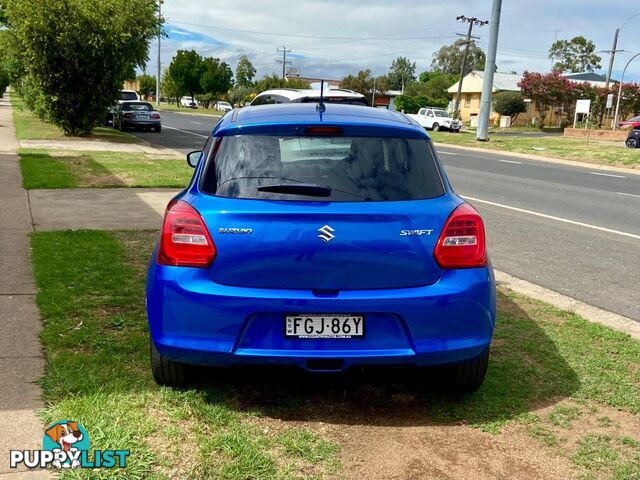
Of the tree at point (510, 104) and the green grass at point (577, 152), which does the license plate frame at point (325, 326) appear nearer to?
the green grass at point (577, 152)

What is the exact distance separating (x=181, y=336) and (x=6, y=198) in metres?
7.84

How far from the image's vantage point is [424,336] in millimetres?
3473

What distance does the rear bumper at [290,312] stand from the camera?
133 inches

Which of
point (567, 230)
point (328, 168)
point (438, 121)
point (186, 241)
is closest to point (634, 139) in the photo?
point (438, 121)

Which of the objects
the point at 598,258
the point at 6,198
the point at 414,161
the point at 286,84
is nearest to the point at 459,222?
the point at 414,161

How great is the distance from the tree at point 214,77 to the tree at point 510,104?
144 ft

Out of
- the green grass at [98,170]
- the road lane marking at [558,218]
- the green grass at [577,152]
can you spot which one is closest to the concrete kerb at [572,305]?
the road lane marking at [558,218]

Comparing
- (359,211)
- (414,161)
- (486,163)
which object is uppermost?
(414,161)

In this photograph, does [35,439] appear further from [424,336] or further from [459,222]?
[459,222]

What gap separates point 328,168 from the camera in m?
3.66

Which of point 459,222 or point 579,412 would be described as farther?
point 579,412

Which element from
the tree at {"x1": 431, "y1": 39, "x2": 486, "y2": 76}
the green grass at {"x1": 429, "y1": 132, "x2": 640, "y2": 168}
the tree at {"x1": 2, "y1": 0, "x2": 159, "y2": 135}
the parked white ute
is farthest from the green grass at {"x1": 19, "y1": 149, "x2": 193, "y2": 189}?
the tree at {"x1": 431, "y1": 39, "x2": 486, "y2": 76}

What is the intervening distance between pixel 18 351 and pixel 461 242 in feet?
9.41

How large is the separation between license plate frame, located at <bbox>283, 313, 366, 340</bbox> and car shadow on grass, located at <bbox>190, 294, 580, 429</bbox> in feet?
1.71
